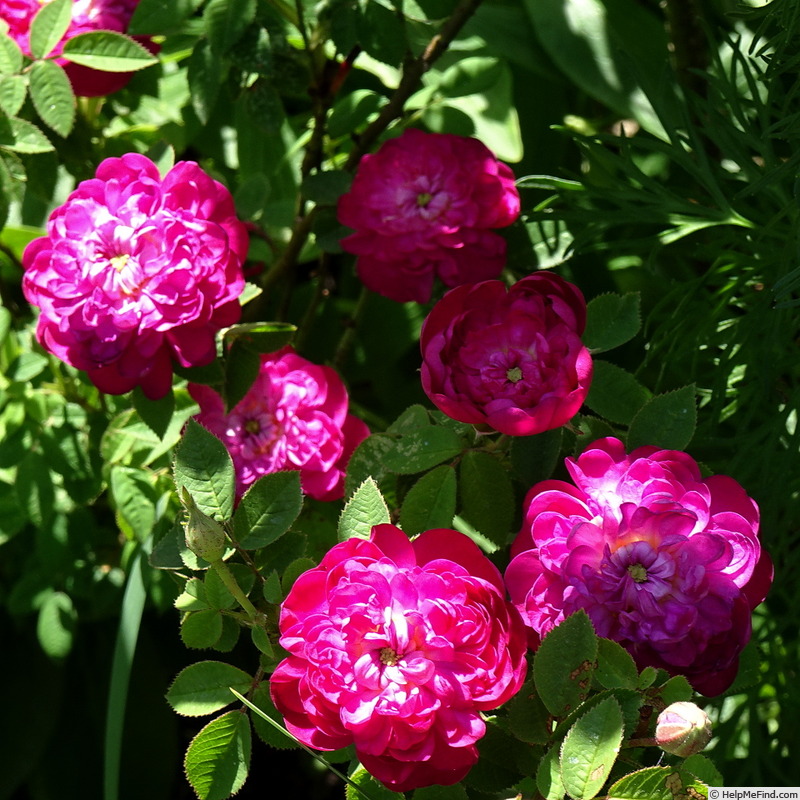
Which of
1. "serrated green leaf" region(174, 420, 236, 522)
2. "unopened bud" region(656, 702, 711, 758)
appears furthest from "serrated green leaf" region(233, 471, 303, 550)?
"unopened bud" region(656, 702, 711, 758)

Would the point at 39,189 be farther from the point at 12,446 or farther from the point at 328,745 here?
the point at 328,745

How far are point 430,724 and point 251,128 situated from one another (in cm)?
67

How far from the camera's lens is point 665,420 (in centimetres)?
53

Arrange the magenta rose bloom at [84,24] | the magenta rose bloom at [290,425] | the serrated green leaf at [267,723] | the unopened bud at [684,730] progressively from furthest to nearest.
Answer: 1. the magenta rose bloom at [84,24]
2. the magenta rose bloom at [290,425]
3. the serrated green leaf at [267,723]
4. the unopened bud at [684,730]

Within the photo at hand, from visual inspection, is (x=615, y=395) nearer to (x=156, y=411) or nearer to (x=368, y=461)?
(x=368, y=461)

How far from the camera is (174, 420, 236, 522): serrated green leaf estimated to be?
0.50 m

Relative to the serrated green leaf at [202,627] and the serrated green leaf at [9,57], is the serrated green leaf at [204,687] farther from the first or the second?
the serrated green leaf at [9,57]

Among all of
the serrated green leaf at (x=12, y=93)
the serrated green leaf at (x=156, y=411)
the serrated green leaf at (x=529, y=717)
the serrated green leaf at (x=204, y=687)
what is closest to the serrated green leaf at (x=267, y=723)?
the serrated green leaf at (x=204, y=687)

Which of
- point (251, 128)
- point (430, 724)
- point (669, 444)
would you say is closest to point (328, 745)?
point (430, 724)

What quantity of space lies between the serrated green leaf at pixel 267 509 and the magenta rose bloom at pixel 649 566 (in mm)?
122

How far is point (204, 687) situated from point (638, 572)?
0.75 ft

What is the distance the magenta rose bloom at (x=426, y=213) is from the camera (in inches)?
26.3

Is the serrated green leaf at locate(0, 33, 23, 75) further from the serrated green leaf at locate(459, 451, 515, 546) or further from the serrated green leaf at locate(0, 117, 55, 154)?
the serrated green leaf at locate(459, 451, 515, 546)

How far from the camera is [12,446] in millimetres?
760
